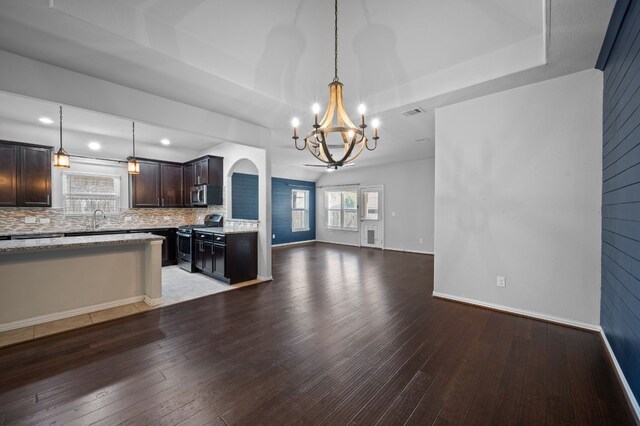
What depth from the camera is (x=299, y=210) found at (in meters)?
9.62

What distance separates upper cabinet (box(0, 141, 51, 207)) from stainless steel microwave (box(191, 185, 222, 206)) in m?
2.49

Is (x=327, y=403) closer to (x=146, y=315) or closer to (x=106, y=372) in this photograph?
(x=106, y=372)

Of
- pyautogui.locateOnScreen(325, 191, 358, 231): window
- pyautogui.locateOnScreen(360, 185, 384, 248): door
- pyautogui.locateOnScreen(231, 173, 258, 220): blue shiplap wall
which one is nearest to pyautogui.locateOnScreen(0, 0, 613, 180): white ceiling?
pyautogui.locateOnScreen(231, 173, 258, 220): blue shiplap wall

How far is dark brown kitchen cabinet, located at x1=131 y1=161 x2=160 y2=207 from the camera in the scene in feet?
19.2

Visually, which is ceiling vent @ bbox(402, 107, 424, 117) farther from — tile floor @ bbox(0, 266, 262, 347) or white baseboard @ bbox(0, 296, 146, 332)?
white baseboard @ bbox(0, 296, 146, 332)

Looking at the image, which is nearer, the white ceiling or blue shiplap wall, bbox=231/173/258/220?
the white ceiling

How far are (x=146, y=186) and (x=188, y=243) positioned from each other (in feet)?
6.04

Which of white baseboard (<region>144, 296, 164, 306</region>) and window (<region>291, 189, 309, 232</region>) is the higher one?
window (<region>291, 189, 309, 232</region>)

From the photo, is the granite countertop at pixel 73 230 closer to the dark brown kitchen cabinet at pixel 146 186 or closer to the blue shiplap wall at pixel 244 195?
the dark brown kitchen cabinet at pixel 146 186

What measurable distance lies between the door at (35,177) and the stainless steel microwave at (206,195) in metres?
2.49

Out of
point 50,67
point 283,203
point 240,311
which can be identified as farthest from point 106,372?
point 283,203

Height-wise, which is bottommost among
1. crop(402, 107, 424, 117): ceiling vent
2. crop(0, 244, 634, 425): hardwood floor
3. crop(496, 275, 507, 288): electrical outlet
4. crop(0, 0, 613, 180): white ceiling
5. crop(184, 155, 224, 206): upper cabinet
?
crop(0, 244, 634, 425): hardwood floor

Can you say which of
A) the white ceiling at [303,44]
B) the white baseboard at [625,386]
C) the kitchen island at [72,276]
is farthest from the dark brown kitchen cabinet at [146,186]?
the white baseboard at [625,386]

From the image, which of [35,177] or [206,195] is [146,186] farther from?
[35,177]
